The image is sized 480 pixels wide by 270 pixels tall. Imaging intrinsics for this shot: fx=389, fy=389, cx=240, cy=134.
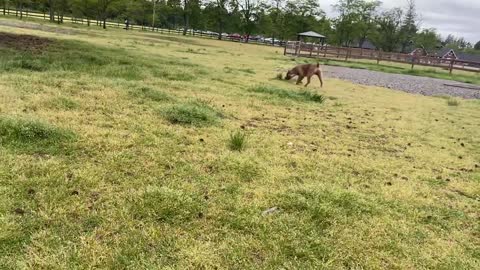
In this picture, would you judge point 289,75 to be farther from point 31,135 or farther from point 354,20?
point 354,20

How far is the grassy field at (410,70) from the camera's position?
2688 centimetres

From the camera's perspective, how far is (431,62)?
31547 mm

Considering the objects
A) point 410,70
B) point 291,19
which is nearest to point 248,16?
point 291,19

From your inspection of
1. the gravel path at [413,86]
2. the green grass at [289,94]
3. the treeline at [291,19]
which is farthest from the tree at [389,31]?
the green grass at [289,94]

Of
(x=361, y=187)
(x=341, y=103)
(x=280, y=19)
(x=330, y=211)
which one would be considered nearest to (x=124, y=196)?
(x=330, y=211)

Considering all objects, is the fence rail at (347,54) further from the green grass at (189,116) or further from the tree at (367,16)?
the tree at (367,16)

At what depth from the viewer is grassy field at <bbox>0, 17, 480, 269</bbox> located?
2.72 metres

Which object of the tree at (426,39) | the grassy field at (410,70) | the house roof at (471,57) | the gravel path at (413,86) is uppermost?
the tree at (426,39)

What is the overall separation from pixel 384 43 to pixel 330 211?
76.9m

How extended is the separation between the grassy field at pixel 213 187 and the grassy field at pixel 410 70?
21489mm

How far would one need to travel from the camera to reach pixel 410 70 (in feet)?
95.6

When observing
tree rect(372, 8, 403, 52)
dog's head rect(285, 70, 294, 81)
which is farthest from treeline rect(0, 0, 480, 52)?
dog's head rect(285, 70, 294, 81)

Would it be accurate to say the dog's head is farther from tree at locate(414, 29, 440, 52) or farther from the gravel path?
tree at locate(414, 29, 440, 52)

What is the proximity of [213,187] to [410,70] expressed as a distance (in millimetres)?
29073
